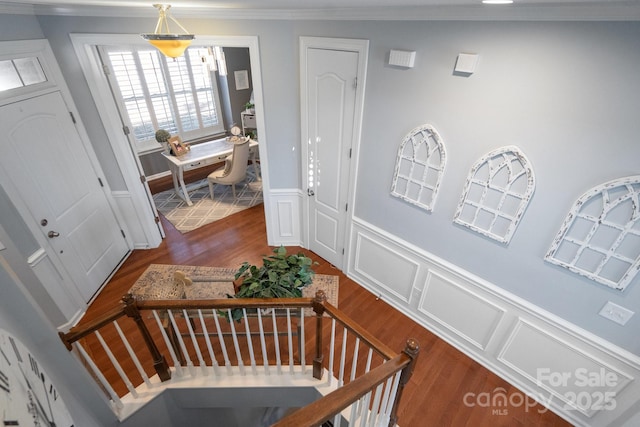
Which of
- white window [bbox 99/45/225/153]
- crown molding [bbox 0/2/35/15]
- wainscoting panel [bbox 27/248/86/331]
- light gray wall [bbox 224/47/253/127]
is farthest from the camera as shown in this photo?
light gray wall [bbox 224/47/253/127]

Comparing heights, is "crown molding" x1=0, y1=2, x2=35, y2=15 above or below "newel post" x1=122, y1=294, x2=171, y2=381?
above

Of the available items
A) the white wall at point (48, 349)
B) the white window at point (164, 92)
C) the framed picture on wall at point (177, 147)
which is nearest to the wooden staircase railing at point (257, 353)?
the white wall at point (48, 349)

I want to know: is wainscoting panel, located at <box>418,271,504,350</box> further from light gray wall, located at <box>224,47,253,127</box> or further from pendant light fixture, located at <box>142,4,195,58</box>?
light gray wall, located at <box>224,47,253,127</box>

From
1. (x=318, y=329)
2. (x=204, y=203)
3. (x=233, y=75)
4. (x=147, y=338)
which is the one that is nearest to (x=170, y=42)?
(x=147, y=338)

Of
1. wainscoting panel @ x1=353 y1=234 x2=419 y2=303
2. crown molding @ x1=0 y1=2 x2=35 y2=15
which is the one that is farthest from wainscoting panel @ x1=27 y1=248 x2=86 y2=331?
wainscoting panel @ x1=353 y1=234 x2=419 y2=303

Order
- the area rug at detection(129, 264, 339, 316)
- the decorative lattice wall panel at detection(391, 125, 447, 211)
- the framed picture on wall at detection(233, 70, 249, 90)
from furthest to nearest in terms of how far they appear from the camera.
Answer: the framed picture on wall at detection(233, 70, 249, 90) → the area rug at detection(129, 264, 339, 316) → the decorative lattice wall panel at detection(391, 125, 447, 211)

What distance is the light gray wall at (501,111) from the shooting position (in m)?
1.53

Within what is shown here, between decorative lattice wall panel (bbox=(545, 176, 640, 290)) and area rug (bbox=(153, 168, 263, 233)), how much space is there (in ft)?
13.6

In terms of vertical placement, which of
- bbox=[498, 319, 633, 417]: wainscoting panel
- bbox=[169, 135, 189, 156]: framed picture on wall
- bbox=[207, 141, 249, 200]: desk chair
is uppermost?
bbox=[169, 135, 189, 156]: framed picture on wall

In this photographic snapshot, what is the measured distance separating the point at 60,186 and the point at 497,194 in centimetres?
372

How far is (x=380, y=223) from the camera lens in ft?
9.50

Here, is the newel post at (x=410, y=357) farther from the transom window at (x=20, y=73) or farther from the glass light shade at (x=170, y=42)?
the transom window at (x=20, y=73)

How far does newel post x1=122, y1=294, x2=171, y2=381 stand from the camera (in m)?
1.76

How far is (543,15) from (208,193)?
16.5ft
